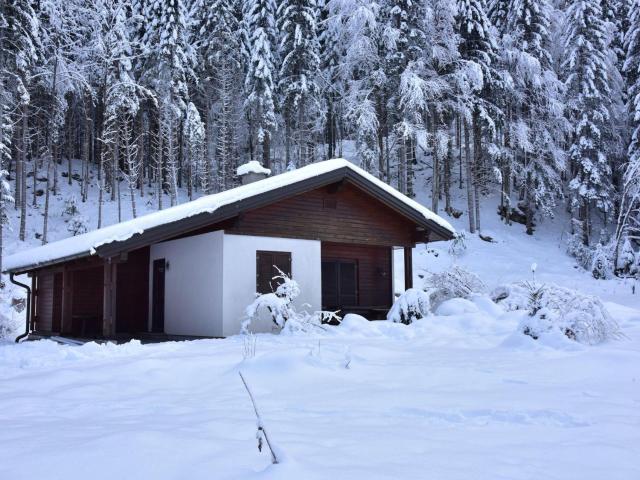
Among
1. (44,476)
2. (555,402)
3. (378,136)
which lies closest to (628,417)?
(555,402)

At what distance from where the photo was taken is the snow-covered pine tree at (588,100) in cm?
2895

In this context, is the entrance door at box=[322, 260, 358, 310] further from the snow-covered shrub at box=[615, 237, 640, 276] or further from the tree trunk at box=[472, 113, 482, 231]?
the tree trunk at box=[472, 113, 482, 231]

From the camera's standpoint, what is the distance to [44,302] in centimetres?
1748

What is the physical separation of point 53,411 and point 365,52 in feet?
77.9

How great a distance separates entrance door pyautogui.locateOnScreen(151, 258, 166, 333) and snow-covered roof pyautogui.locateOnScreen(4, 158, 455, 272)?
4.90 feet

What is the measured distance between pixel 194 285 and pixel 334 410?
877 centimetres

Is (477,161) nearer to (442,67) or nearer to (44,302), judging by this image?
(442,67)

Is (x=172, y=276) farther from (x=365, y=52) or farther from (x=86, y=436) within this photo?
(x=365, y=52)

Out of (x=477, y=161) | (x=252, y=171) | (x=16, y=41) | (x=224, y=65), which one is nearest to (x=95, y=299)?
(x=252, y=171)

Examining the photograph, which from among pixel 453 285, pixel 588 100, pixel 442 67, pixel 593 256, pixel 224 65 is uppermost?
pixel 224 65

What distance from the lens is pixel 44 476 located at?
3082mm

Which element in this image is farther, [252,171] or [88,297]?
[252,171]

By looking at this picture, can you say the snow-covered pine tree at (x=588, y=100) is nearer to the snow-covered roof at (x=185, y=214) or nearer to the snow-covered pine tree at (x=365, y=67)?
the snow-covered pine tree at (x=365, y=67)

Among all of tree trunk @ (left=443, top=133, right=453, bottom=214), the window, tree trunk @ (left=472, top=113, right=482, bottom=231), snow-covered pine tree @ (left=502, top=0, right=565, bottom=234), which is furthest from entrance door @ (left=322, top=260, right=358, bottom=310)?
snow-covered pine tree @ (left=502, top=0, right=565, bottom=234)
